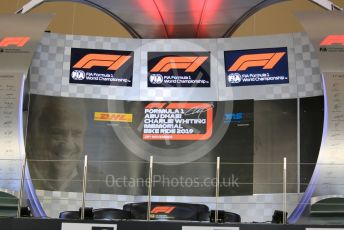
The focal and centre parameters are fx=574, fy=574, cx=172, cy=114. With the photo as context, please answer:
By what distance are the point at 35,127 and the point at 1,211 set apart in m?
1.43

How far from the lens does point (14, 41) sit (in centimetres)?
596

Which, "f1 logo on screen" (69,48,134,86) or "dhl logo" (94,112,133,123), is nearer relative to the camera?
"dhl logo" (94,112,133,123)

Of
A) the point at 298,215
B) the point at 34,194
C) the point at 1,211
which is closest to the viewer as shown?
the point at 1,211

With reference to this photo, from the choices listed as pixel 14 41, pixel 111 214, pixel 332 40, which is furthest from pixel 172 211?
pixel 14 41

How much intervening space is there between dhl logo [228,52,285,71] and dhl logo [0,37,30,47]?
2.15m

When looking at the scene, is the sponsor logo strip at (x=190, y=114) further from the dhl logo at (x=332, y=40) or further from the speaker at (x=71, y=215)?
the speaker at (x=71, y=215)

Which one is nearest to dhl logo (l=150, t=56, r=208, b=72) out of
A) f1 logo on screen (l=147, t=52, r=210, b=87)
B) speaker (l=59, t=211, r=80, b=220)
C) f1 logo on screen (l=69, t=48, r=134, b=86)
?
f1 logo on screen (l=147, t=52, r=210, b=87)

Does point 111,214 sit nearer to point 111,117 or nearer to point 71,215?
point 71,215

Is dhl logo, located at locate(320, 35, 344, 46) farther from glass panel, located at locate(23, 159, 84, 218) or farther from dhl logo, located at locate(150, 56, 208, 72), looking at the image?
glass panel, located at locate(23, 159, 84, 218)

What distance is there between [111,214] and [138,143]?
54.2 inches

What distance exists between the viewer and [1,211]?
4.57 m

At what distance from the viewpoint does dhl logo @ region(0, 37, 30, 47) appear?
593 centimetres

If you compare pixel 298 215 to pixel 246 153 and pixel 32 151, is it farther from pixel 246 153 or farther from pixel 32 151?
pixel 32 151

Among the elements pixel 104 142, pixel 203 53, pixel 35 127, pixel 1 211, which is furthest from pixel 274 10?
pixel 1 211
